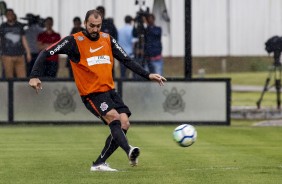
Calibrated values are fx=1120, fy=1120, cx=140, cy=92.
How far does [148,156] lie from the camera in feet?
52.7

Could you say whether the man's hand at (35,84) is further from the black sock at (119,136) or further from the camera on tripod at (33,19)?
the camera on tripod at (33,19)

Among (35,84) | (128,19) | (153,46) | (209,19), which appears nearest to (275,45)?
(209,19)

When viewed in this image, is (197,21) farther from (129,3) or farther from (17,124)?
(17,124)

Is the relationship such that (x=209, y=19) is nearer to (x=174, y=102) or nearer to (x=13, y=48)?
(x=174, y=102)

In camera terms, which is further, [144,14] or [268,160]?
[144,14]

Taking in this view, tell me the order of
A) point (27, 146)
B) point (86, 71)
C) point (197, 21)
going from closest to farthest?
point (86, 71) → point (27, 146) → point (197, 21)

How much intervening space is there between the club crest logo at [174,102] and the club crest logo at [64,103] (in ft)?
6.53

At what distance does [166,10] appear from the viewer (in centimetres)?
2705

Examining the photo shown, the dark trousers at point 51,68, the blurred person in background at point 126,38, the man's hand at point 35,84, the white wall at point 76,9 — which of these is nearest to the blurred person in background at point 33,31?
the dark trousers at point 51,68

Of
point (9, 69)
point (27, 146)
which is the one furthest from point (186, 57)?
point (27, 146)

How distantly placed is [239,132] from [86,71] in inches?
331

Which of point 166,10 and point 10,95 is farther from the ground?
point 166,10

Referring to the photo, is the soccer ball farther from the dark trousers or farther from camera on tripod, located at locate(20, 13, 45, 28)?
camera on tripod, located at locate(20, 13, 45, 28)

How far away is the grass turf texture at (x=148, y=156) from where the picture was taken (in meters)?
12.9
